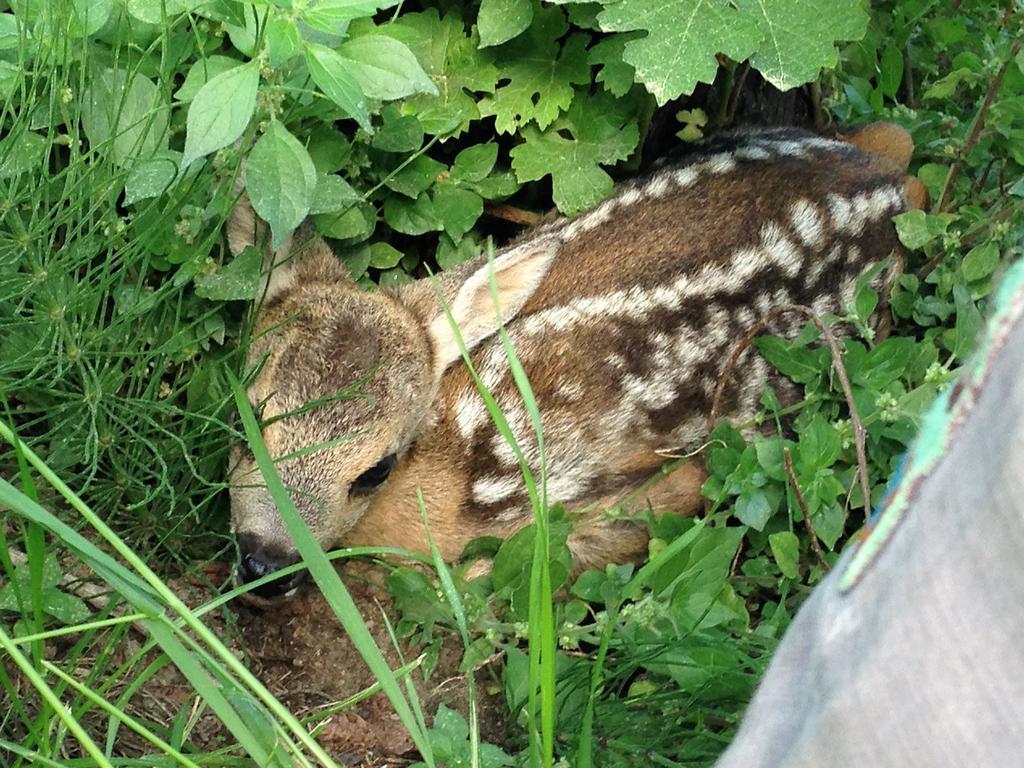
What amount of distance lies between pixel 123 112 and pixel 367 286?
84cm

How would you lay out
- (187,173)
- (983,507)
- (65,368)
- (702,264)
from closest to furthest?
(983,507) < (65,368) < (187,173) < (702,264)

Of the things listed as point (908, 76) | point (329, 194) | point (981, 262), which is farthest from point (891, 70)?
point (329, 194)

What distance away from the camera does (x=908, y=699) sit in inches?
32.7

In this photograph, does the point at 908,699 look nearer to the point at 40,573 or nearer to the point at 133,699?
the point at 40,573

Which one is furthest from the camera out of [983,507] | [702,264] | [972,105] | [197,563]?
[972,105]

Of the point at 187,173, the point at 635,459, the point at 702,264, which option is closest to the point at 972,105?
the point at 702,264

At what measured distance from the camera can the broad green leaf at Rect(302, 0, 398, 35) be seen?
226cm

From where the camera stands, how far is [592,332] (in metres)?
3.21

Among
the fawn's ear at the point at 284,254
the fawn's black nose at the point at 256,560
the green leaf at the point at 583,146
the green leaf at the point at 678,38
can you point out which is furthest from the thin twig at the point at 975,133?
the fawn's black nose at the point at 256,560

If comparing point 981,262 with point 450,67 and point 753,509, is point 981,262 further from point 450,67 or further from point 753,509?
point 450,67

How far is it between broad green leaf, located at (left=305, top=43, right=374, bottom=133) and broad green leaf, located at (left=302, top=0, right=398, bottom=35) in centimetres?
4

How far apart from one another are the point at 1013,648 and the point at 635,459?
247cm

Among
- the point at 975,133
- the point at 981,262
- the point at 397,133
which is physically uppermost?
the point at 397,133

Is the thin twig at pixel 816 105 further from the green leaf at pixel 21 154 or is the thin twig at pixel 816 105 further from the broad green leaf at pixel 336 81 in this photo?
the green leaf at pixel 21 154
